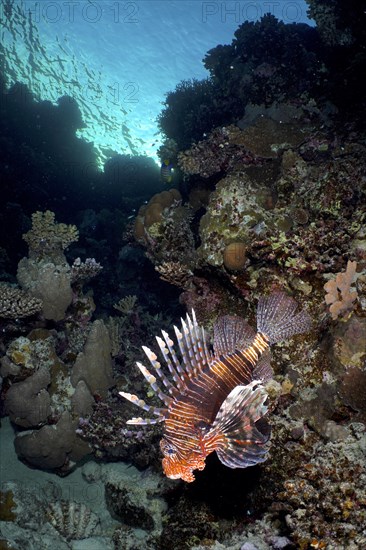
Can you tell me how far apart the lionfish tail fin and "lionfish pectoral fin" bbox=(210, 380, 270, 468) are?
0.86 meters

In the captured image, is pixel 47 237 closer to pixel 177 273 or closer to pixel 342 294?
pixel 177 273

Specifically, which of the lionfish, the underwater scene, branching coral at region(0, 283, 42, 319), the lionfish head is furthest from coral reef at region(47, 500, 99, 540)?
the lionfish head

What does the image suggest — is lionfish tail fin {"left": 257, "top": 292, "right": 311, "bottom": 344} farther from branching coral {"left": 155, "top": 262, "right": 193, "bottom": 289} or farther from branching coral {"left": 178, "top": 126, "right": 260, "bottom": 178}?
branching coral {"left": 178, "top": 126, "right": 260, "bottom": 178}

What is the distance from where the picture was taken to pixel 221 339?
3439mm

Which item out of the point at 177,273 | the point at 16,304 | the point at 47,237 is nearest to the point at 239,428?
the point at 177,273

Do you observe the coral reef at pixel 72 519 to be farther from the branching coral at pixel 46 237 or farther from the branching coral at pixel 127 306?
the branching coral at pixel 46 237

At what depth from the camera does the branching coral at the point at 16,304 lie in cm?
589

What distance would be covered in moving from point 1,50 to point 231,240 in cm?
2362

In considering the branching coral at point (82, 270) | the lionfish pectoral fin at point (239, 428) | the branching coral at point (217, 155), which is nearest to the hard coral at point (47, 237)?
the branching coral at point (82, 270)

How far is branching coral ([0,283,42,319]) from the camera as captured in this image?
5.89m

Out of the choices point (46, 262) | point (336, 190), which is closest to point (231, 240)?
point (336, 190)

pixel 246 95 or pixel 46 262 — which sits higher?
pixel 246 95

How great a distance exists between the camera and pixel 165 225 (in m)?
6.79

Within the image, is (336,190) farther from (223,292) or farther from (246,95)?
(246,95)
